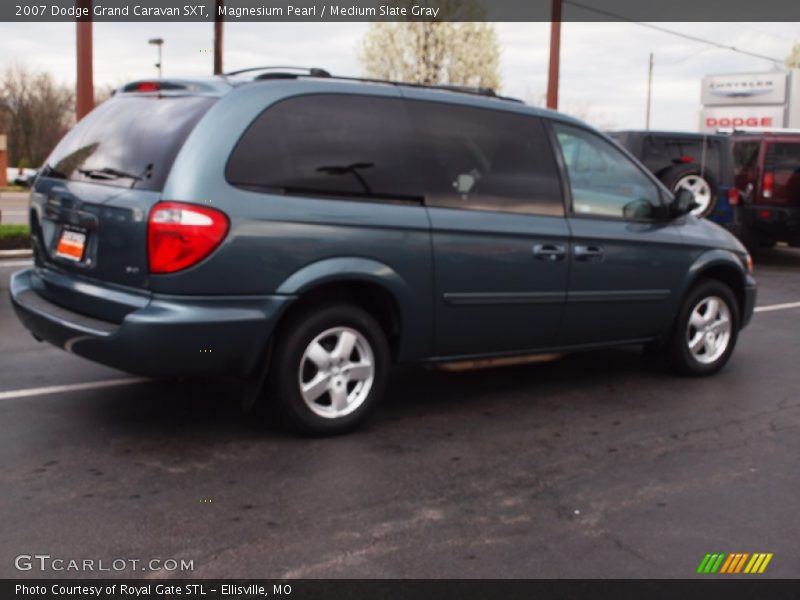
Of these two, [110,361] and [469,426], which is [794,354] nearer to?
[469,426]

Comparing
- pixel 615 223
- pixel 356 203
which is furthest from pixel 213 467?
pixel 615 223

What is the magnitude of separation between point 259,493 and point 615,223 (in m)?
2.94

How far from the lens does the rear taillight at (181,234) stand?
14.0 ft

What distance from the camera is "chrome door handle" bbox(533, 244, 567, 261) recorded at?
5.41 metres

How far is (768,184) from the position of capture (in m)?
14.5

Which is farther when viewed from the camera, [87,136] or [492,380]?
[492,380]

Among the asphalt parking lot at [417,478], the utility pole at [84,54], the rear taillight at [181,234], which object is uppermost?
the utility pole at [84,54]

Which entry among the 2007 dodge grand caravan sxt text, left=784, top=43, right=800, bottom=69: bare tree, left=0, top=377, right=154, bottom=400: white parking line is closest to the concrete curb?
left=0, top=377, right=154, bottom=400: white parking line

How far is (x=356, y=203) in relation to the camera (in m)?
4.73

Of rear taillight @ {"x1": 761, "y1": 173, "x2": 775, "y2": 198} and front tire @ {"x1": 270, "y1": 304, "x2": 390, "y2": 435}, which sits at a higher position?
rear taillight @ {"x1": 761, "y1": 173, "x2": 775, "y2": 198}

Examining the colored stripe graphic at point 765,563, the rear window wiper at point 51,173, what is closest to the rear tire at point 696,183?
the rear window wiper at point 51,173

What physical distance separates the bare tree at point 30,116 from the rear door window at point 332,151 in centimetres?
4915

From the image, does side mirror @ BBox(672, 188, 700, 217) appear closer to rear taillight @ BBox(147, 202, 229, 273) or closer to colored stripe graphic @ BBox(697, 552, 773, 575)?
colored stripe graphic @ BBox(697, 552, 773, 575)
